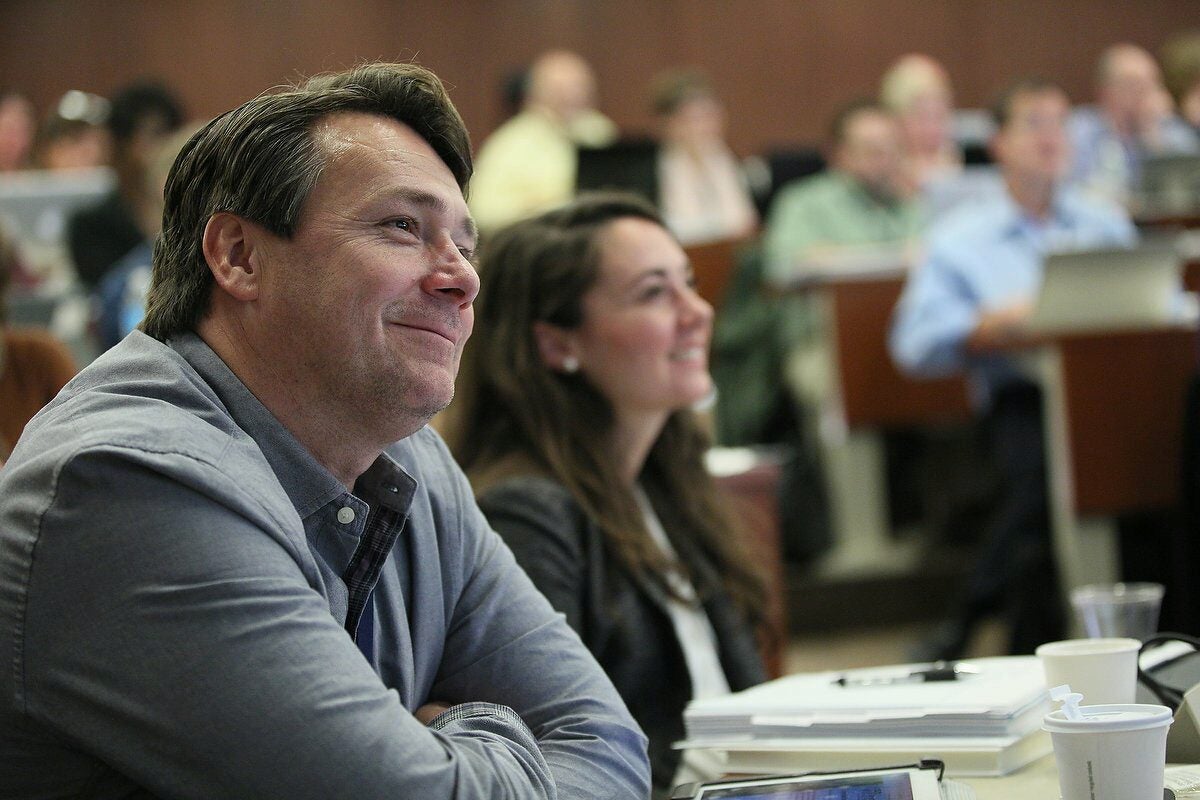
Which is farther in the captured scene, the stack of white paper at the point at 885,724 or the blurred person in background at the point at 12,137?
the blurred person in background at the point at 12,137

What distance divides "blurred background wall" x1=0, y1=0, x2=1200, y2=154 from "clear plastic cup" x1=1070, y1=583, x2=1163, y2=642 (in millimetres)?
7194

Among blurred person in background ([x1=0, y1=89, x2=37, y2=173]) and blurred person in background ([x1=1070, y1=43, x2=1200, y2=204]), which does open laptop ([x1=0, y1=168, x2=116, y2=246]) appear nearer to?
blurred person in background ([x1=0, y1=89, x2=37, y2=173])

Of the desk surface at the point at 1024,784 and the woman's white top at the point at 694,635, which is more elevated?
the desk surface at the point at 1024,784

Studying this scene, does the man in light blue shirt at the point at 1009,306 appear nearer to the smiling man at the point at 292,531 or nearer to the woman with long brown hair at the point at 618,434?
the woman with long brown hair at the point at 618,434

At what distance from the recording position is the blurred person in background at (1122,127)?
607 cm

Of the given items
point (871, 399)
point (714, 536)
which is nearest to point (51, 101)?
point (871, 399)

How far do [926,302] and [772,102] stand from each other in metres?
5.16

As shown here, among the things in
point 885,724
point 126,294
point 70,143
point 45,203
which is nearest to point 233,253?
point 885,724

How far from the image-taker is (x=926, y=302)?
4164mm

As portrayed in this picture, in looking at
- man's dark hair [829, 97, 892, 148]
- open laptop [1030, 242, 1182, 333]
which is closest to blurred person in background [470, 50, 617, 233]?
man's dark hair [829, 97, 892, 148]

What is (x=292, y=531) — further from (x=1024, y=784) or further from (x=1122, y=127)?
(x=1122, y=127)

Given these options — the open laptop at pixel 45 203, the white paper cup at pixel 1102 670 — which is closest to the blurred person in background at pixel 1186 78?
the open laptop at pixel 45 203

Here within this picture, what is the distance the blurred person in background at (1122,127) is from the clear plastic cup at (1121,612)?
4.63 metres

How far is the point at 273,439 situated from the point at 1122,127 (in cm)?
623
